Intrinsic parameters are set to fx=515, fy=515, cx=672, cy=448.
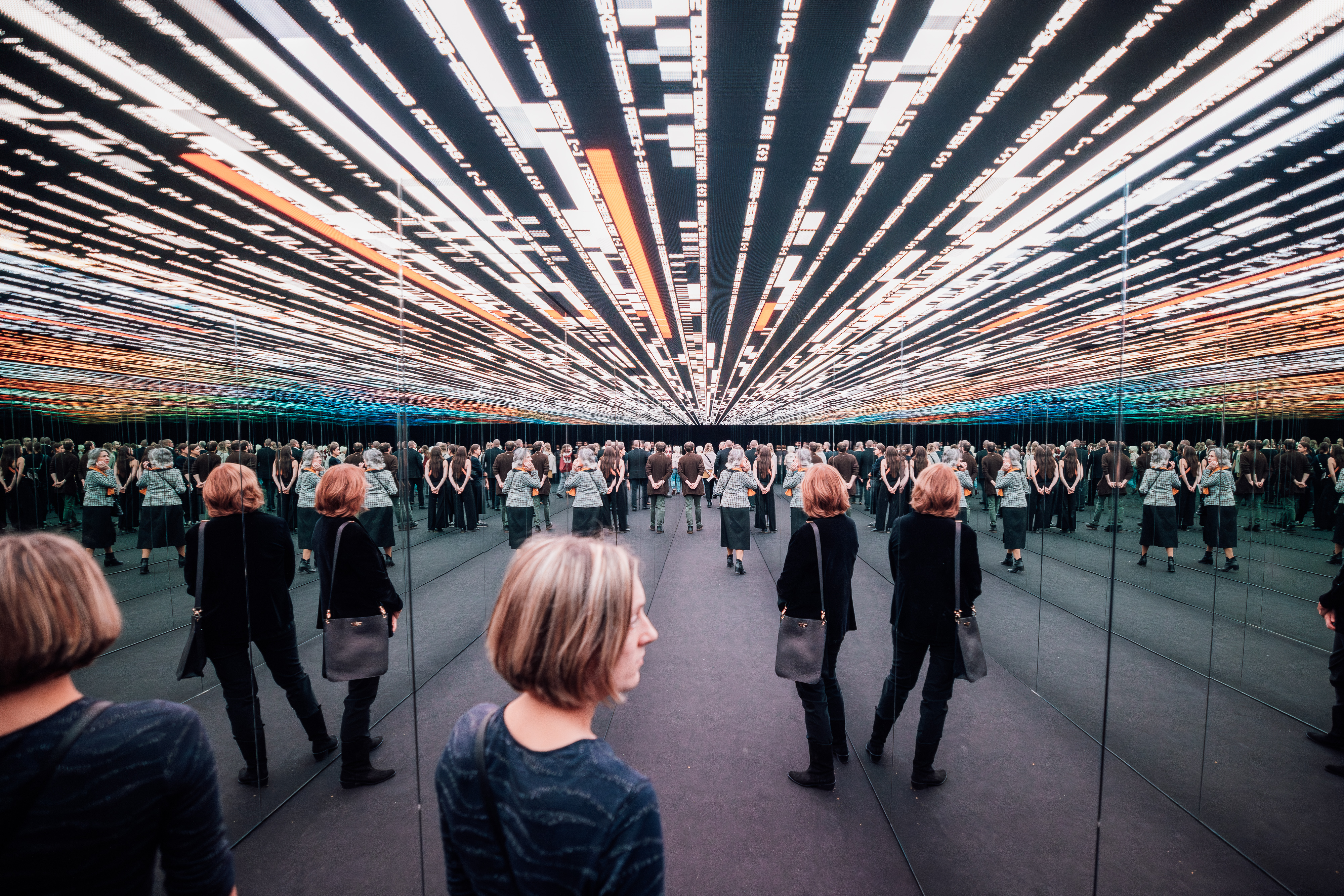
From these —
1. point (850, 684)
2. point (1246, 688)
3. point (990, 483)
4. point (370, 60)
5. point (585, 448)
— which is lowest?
point (850, 684)

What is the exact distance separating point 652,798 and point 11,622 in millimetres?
1244

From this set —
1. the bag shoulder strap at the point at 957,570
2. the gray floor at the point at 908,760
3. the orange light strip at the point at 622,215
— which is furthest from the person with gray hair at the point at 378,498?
the bag shoulder strap at the point at 957,570

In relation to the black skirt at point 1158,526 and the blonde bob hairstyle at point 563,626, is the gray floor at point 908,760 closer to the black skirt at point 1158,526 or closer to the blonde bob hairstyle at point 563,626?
→ the black skirt at point 1158,526

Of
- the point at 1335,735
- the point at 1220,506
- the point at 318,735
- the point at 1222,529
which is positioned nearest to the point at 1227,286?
the point at 1220,506

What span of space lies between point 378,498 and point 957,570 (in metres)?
6.94

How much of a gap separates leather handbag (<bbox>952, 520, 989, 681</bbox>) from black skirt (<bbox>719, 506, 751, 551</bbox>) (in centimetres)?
510

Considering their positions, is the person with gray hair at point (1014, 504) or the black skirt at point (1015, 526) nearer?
the person with gray hair at point (1014, 504)

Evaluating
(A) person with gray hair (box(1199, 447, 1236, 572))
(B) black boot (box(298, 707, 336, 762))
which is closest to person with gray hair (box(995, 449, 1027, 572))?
(A) person with gray hair (box(1199, 447, 1236, 572))

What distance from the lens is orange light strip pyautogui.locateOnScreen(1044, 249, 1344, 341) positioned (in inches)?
156

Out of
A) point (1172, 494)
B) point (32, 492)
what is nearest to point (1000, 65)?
point (32, 492)

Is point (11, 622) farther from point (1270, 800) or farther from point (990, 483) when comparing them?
point (990, 483)

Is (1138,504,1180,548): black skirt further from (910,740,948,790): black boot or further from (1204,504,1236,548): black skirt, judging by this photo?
(910,740,948,790): black boot

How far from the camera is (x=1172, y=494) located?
6961 mm

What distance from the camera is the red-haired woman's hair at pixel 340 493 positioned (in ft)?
10.1
